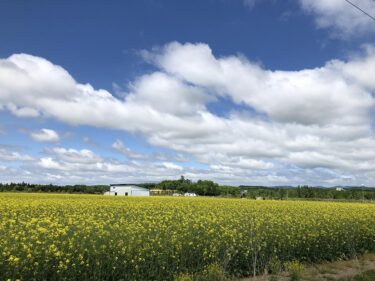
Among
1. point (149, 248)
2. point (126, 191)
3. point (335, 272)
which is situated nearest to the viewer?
point (149, 248)

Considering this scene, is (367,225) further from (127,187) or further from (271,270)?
(127,187)

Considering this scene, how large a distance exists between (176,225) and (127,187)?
343ft

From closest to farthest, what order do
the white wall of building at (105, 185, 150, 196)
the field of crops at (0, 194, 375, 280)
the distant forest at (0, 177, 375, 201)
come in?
the field of crops at (0, 194, 375, 280) < the distant forest at (0, 177, 375, 201) < the white wall of building at (105, 185, 150, 196)

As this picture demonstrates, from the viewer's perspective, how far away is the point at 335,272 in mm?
14125

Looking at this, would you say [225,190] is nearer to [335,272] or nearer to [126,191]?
[126,191]

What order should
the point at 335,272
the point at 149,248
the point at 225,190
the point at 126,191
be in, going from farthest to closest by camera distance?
the point at 225,190, the point at 126,191, the point at 335,272, the point at 149,248

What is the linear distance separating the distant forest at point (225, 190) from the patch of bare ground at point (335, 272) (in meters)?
91.1

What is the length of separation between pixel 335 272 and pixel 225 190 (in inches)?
5209

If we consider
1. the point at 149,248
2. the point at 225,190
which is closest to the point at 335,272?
the point at 149,248

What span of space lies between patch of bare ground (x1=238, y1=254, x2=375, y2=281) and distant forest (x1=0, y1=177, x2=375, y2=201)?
9110 cm

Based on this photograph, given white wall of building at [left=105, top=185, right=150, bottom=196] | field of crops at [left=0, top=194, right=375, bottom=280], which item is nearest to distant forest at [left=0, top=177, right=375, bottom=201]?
white wall of building at [left=105, top=185, right=150, bottom=196]

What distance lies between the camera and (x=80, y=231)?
1202 centimetres

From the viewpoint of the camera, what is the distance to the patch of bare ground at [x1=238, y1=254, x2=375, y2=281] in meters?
12.2

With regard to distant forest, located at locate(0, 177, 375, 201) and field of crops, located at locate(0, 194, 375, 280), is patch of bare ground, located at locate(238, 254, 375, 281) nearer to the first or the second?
field of crops, located at locate(0, 194, 375, 280)
